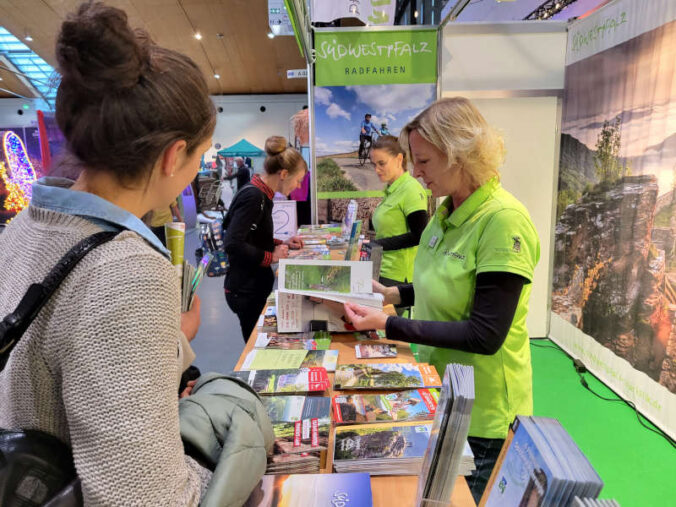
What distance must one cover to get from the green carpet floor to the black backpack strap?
207 centimetres

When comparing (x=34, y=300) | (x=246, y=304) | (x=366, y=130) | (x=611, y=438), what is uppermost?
(x=366, y=130)

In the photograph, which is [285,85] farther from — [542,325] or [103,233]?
A: [103,233]

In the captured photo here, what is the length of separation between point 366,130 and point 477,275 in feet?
10.4

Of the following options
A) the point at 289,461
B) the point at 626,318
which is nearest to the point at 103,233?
the point at 289,461

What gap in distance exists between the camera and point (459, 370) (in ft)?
2.31

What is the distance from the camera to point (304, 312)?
5.99 ft

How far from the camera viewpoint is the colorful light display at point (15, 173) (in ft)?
13.1

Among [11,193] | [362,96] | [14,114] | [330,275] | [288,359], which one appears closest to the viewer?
[288,359]

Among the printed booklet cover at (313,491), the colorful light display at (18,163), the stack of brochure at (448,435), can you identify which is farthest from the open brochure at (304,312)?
the colorful light display at (18,163)

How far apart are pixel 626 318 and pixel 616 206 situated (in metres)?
0.76

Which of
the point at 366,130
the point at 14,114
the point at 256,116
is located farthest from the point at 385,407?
the point at 14,114

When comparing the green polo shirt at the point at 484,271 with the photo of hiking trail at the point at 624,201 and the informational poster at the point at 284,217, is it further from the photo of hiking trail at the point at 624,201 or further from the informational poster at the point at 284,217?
the informational poster at the point at 284,217

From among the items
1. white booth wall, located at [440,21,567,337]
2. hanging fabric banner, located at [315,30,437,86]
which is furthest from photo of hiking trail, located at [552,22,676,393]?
hanging fabric banner, located at [315,30,437,86]

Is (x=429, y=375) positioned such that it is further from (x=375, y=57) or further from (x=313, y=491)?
(x=375, y=57)
